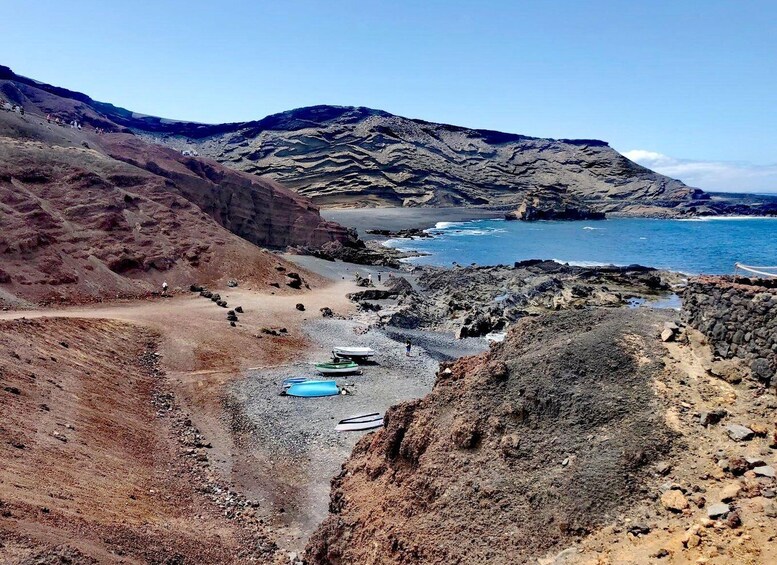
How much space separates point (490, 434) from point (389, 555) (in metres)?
2.93

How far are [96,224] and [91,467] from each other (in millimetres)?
29111

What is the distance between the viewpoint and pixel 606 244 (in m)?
95.3

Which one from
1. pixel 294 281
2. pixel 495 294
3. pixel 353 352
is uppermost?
pixel 495 294

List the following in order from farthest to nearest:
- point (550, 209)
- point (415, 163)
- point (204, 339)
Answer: point (415, 163), point (550, 209), point (204, 339)

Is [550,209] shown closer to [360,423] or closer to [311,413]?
[311,413]

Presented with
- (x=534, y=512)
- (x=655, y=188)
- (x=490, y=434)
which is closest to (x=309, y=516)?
(x=490, y=434)

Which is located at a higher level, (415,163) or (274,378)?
(415,163)

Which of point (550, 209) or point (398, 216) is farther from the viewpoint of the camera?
point (550, 209)

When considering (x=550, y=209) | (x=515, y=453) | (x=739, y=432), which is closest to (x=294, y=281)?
(x=515, y=453)

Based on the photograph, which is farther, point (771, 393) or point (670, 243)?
point (670, 243)

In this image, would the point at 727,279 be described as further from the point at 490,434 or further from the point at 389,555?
the point at 389,555

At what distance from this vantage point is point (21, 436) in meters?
15.1

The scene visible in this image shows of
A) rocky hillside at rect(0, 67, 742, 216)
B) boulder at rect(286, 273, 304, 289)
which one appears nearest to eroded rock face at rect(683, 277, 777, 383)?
boulder at rect(286, 273, 304, 289)

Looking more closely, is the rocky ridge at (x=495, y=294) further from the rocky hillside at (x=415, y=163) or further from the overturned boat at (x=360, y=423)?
the rocky hillside at (x=415, y=163)
